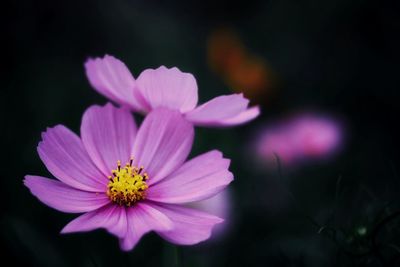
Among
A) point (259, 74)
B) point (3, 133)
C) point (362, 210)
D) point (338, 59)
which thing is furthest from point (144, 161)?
point (338, 59)

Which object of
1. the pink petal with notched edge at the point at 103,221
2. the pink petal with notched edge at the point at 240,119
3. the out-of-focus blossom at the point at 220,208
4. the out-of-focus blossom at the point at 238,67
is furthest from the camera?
the out-of-focus blossom at the point at 238,67

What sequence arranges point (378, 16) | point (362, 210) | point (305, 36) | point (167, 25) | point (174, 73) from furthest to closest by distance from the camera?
point (167, 25) → point (305, 36) → point (378, 16) → point (362, 210) → point (174, 73)

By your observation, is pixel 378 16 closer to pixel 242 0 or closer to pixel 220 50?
pixel 220 50

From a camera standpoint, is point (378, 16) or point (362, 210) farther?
point (378, 16)

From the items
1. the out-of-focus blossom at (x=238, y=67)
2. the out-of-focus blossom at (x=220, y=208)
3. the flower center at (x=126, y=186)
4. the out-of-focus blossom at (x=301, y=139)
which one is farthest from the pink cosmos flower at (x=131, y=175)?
the out-of-focus blossom at (x=238, y=67)

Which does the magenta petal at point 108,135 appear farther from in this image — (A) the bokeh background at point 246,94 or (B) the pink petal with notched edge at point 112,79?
(A) the bokeh background at point 246,94

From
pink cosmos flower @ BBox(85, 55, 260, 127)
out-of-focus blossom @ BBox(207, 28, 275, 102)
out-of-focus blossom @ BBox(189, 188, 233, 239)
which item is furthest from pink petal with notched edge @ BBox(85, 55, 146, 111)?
out-of-focus blossom @ BBox(207, 28, 275, 102)

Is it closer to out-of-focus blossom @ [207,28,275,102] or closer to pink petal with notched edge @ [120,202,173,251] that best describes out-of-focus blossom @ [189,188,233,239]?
pink petal with notched edge @ [120,202,173,251]
